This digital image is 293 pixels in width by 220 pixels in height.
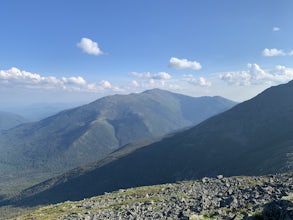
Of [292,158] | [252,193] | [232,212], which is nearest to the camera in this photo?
[232,212]

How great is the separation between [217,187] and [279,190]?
18662mm

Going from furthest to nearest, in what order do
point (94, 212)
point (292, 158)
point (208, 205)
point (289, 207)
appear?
point (292, 158) < point (94, 212) < point (208, 205) < point (289, 207)

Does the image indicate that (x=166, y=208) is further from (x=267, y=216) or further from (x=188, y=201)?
(x=267, y=216)

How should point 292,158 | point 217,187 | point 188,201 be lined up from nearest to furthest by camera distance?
point 188,201 → point 217,187 → point 292,158

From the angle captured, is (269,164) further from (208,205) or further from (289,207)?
(289,207)

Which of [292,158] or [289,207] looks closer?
[289,207]

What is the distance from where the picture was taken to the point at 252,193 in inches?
1941

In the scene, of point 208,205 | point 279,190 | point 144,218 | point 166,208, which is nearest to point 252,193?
point 279,190

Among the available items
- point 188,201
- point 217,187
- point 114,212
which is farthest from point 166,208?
point 217,187

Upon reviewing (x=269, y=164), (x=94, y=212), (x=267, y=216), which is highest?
(x=267, y=216)

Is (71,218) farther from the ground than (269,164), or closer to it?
farther from the ground

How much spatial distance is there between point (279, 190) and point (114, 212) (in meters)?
26.6

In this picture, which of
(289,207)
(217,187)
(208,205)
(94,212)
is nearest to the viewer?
(289,207)

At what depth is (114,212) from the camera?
55938mm
